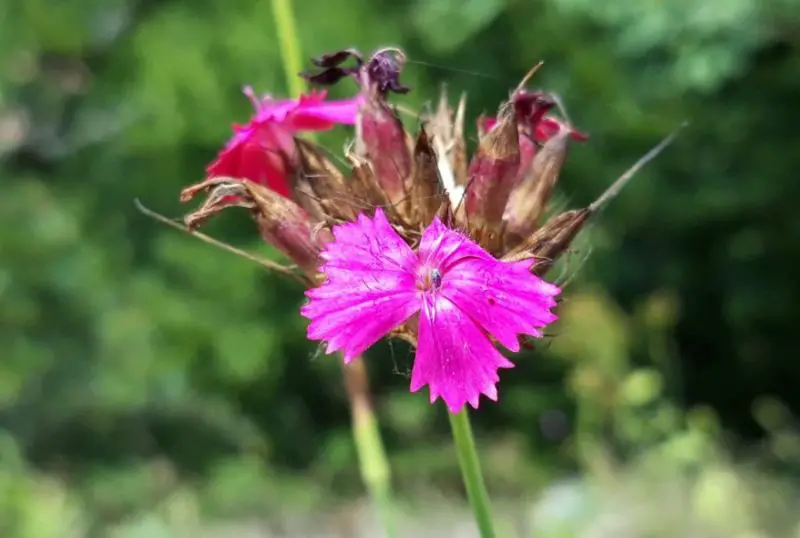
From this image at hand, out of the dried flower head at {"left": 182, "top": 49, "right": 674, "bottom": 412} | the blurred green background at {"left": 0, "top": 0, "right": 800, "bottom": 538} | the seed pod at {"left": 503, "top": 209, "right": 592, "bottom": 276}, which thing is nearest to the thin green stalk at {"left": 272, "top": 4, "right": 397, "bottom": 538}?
the dried flower head at {"left": 182, "top": 49, "right": 674, "bottom": 412}

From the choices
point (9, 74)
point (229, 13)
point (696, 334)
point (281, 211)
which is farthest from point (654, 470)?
point (9, 74)

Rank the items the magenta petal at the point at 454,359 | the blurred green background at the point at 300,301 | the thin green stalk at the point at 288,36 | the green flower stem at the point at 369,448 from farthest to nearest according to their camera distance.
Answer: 1. the blurred green background at the point at 300,301
2. the green flower stem at the point at 369,448
3. the thin green stalk at the point at 288,36
4. the magenta petal at the point at 454,359

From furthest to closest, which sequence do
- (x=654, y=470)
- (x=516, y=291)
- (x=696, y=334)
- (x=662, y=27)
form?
(x=696, y=334), (x=654, y=470), (x=662, y=27), (x=516, y=291)

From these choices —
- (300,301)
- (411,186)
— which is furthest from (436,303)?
(300,301)

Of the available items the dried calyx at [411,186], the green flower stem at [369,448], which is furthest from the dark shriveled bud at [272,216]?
the green flower stem at [369,448]

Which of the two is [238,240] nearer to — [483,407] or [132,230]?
[132,230]

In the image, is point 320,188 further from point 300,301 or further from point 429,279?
point 300,301

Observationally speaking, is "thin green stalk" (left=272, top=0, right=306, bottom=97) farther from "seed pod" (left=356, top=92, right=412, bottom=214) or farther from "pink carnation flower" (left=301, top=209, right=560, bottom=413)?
"pink carnation flower" (left=301, top=209, right=560, bottom=413)

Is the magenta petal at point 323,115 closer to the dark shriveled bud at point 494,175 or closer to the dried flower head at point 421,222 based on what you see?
the dried flower head at point 421,222
